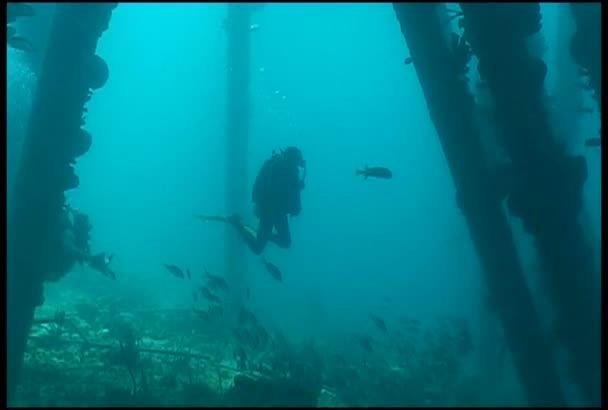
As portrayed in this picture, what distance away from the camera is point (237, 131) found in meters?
21.2

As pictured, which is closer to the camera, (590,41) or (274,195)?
(590,41)

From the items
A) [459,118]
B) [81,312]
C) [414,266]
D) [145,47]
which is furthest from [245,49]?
[145,47]

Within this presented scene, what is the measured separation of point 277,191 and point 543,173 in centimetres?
399

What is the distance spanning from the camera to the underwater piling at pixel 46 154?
8328 mm

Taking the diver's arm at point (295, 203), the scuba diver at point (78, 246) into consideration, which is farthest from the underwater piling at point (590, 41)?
the scuba diver at point (78, 246)

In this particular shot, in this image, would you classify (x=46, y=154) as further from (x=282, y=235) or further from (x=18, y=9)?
(x=282, y=235)

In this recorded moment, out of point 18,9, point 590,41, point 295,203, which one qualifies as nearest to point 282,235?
point 295,203

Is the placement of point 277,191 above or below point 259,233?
above

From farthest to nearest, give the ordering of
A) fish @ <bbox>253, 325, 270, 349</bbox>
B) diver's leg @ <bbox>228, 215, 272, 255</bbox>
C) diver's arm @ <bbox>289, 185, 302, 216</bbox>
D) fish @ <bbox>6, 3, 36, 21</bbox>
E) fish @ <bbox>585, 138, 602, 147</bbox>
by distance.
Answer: fish @ <bbox>253, 325, 270, 349</bbox> < diver's leg @ <bbox>228, 215, 272, 255</bbox> < diver's arm @ <bbox>289, 185, 302, 216</bbox> < fish @ <bbox>585, 138, 602, 147</bbox> < fish @ <bbox>6, 3, 36, 21</bbox>

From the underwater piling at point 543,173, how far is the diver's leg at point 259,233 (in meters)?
3.99

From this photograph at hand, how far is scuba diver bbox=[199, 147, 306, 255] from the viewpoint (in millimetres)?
9156

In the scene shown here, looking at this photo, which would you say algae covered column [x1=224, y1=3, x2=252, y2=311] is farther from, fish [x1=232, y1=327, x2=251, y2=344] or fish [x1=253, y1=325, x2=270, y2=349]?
fish [x1=253, y1=325, x2=270, y2=349]

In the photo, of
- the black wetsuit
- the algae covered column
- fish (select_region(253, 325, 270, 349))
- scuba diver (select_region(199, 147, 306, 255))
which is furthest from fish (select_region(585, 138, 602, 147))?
the algae covered column

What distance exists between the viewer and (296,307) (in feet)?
97.1
